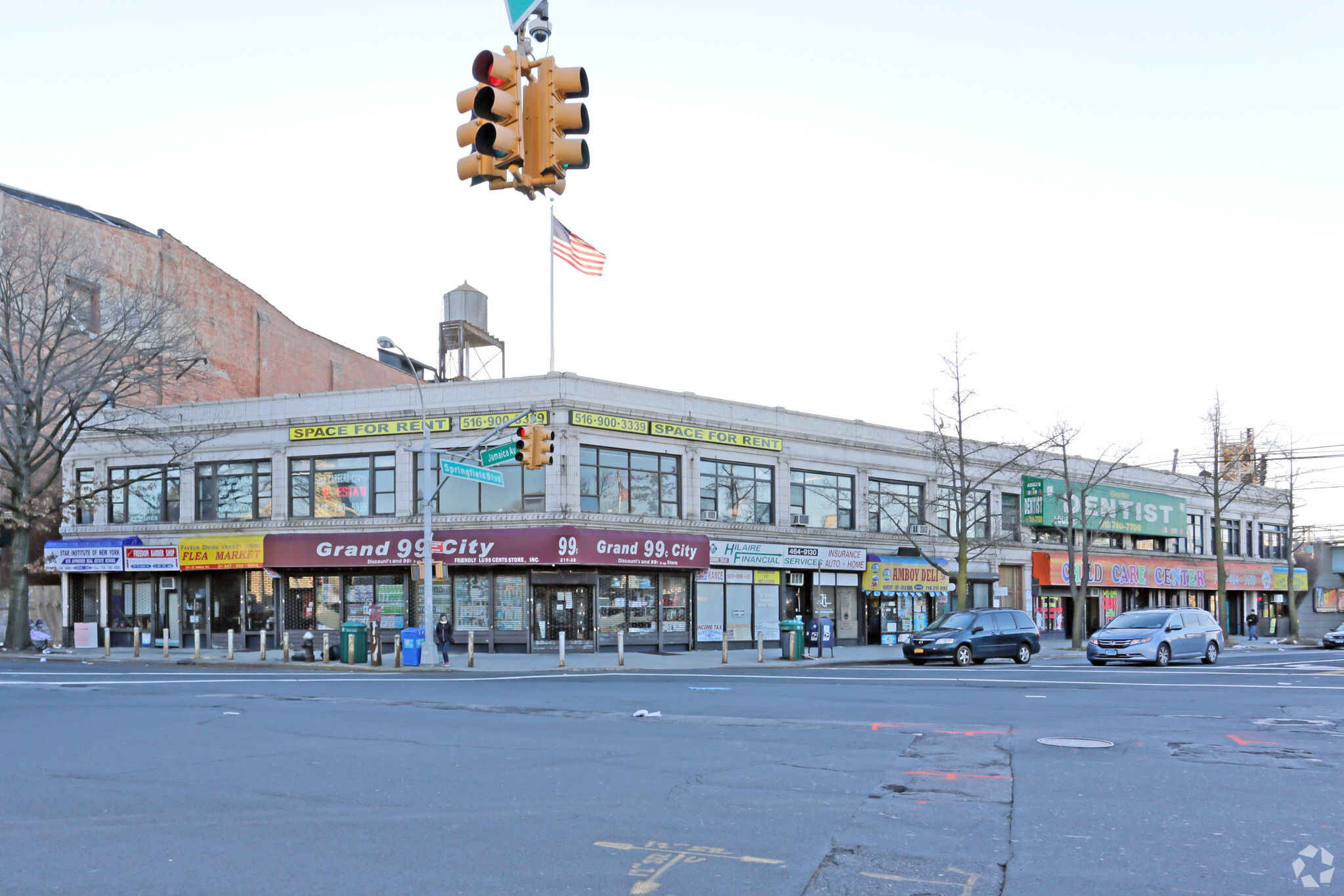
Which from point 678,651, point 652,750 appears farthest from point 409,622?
point 652,750

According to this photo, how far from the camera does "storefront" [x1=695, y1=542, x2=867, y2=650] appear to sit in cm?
3806

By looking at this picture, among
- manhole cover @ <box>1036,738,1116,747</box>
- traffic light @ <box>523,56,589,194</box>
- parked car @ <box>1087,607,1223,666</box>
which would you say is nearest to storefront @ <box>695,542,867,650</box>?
parked car @ <box>1087,607,1223,666</box>

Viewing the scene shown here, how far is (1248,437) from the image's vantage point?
51938 millimetres

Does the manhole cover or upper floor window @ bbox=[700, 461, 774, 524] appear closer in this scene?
the manhole cover

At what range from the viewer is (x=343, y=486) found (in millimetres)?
37719

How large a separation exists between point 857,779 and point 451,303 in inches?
1849

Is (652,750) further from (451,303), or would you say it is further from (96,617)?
(451,303)

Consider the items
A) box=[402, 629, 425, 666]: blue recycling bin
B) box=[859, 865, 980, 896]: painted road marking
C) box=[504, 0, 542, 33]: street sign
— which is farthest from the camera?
box=[402, 629, 425, 666]: blue recycling bin

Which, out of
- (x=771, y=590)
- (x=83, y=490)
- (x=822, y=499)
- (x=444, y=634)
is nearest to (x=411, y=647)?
(x=444, y=634)

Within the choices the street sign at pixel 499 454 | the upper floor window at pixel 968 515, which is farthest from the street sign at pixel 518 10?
the upper floor window at pixel 968 515

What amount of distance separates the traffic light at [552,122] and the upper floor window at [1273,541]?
226ft

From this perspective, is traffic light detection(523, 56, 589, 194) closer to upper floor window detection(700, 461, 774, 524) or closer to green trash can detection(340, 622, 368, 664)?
green trash can detection(340, 622, 368, 664)

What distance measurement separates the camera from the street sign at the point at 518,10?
25.0ft

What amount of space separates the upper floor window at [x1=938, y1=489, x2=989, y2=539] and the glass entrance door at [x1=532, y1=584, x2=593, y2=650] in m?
16.6
